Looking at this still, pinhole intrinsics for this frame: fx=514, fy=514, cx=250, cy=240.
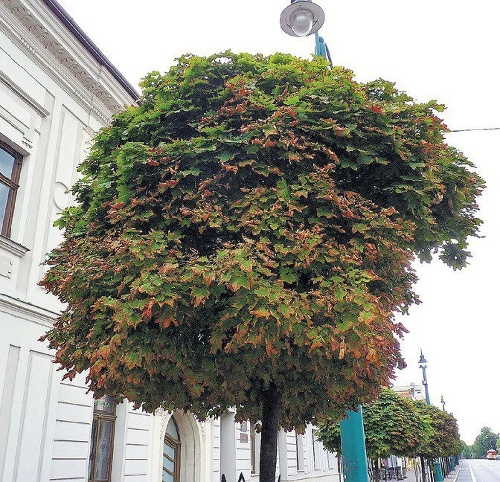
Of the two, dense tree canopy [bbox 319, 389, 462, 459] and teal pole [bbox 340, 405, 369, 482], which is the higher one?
dense tree canopy [bbox 319, 389, 462, 459]

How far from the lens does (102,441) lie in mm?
9906

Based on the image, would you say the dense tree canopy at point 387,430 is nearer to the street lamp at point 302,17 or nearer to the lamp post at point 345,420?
Answer: the lamp post at point 345,420

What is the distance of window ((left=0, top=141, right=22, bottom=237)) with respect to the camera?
8.54 meters

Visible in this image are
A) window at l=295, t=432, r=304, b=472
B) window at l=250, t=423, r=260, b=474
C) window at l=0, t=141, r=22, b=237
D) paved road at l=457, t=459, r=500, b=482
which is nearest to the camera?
window at l=0, t=141, r=22, b=237

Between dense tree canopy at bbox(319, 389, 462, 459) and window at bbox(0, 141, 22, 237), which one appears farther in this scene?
dense tree canopy at bbox(319, 389, 462, 459)

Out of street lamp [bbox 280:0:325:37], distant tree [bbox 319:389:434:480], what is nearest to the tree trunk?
street lamp [bbox 280:0:325:37]

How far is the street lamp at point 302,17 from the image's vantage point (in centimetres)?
664

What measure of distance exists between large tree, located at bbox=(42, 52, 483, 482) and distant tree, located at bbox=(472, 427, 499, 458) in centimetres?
18120

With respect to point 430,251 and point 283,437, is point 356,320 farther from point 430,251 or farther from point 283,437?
point 283,437

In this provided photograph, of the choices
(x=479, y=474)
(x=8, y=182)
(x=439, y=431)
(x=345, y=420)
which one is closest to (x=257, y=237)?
(x=345, y=420)

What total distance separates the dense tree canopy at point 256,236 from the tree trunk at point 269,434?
0.07 m

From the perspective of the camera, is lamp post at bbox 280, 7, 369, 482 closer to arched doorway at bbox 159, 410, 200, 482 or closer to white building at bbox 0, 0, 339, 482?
white building at bbox 0, 0, 339, 482

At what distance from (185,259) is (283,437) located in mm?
15778

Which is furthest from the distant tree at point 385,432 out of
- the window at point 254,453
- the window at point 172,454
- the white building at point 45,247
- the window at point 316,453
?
the window at point 316,453
